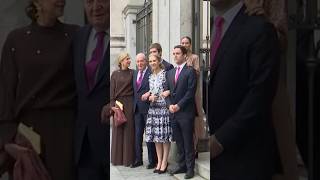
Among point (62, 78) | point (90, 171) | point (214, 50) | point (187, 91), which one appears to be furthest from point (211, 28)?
point (187, 91)

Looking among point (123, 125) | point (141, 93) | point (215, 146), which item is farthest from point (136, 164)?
point (215, 146)

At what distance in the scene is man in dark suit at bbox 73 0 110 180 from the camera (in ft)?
5.26

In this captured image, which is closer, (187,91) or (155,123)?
(155,123)

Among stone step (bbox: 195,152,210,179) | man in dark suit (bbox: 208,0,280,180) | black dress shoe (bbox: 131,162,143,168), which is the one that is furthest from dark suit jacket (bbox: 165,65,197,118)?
man in dark suit (bbox: 208,0,280,180)

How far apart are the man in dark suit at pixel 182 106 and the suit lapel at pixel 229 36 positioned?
1.43 feet

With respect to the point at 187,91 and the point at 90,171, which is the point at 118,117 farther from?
the point at 187,91

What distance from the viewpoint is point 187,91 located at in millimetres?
2297

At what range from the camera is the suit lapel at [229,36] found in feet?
5.10

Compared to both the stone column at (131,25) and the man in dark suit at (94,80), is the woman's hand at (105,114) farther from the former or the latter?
the stone column at (131,25)

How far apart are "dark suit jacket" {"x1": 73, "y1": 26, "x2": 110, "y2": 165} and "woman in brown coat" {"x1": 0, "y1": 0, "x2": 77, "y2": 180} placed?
0.08 ft

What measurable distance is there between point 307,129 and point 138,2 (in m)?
0.73

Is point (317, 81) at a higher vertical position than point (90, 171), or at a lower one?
higher

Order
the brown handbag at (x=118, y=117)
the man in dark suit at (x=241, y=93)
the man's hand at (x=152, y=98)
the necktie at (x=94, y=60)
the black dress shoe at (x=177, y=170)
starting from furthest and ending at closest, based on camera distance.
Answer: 1. the man's hand at (x=152, y=98)
2. the black dress shoe at (x=177, y=170)
3. the brown handbag at (x=118, y=117)
4. the necktie at (x=94, y=60)
5. the man in dark suit at (x=241, y=93)

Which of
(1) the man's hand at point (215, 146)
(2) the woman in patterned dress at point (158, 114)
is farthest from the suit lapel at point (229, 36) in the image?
(2) the woman in patterned dress at point (158, 114)
